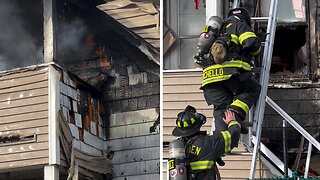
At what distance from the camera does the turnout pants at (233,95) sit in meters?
8.30

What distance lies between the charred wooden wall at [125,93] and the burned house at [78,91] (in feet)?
0.05

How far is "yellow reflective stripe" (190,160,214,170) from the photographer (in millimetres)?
7996

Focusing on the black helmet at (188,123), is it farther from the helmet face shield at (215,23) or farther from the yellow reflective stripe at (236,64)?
the helmet face shield at (215,23)

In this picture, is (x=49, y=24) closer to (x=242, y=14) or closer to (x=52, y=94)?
(x=52, y=94)

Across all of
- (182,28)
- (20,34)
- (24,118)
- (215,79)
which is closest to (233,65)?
(215,79)

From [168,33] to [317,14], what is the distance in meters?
1.94

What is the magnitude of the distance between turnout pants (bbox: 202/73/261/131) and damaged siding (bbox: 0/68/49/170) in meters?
4.63

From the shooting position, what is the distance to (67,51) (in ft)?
47.0

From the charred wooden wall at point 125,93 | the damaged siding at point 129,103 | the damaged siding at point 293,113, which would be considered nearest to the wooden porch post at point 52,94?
the charred wooden wall at point 125,93

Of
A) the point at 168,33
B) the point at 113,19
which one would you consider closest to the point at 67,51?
the point at 113,19

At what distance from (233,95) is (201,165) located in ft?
3.04

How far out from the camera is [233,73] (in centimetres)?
833

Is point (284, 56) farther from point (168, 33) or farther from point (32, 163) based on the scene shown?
point (32, 163)

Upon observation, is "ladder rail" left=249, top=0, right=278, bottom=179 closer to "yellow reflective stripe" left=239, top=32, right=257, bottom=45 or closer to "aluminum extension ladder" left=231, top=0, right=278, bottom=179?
"aluminum extension ladder" left=231, top=0, right=278, bottom=179
